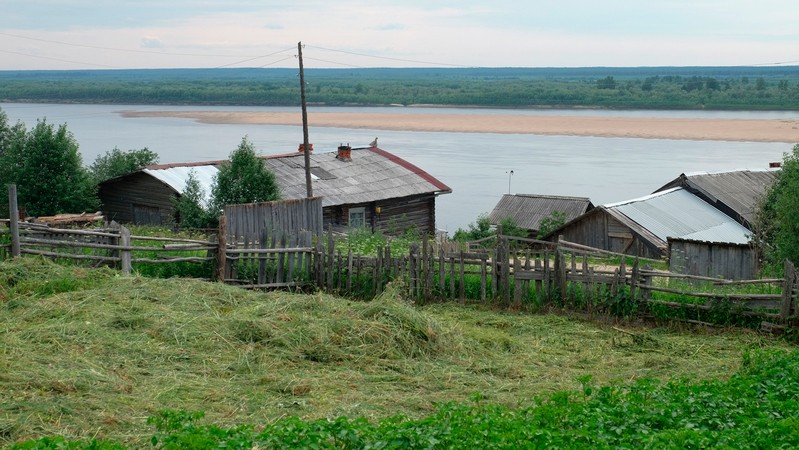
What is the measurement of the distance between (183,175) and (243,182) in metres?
3.78

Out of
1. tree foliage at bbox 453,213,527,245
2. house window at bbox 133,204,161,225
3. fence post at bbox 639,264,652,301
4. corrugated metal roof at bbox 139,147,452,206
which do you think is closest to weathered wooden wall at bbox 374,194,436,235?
corrugated metal roof at bbox 139,147,452,206

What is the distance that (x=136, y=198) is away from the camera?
27.5 metres

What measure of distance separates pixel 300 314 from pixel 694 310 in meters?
5.33

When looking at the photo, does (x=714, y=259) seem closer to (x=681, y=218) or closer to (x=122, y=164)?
(x=681, y=218)

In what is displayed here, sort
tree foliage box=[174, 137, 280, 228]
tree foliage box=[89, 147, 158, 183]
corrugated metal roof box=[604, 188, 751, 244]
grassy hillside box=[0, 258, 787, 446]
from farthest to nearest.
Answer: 1. tree foliage box=[89, 147, 158, 183]
2. corrugated metal roof box=[604, 188, 751, 244]
3. tree foliage box=[174, 137, 280, 228]
4. grassy hillside box=[0, 258, 787, 446]

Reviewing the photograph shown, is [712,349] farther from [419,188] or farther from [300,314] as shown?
[419,188]

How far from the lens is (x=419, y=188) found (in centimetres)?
2916

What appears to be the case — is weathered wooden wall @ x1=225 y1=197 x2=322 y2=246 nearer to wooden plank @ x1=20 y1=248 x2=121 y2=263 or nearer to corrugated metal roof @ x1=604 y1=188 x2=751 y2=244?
wooden plank @ x1=20 y1=248 x2=121 y2=263

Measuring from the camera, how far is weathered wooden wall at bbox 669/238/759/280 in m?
20.0

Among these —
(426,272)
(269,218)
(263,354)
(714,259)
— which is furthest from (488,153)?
(263,354)

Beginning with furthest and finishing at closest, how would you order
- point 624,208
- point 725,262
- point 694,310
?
1. point 624,208
2. point 725,262
3. point 694,310

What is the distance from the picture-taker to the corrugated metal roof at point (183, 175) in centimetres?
2591

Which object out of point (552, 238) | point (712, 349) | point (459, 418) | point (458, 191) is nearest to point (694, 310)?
point (712, 349)

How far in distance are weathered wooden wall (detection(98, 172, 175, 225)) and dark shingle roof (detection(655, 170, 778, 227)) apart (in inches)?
585
